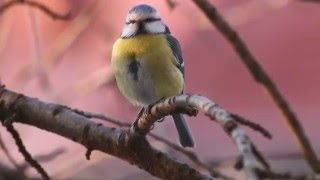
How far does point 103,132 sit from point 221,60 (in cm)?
124

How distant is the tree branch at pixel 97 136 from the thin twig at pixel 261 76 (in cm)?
16

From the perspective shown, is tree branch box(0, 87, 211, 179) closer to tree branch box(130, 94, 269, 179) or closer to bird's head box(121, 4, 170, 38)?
tree branch box(130, 94, 269, 179)

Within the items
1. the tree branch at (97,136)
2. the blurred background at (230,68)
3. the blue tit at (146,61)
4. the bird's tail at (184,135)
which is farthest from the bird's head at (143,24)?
the blurred background at (230,68)

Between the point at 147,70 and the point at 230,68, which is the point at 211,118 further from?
the point at 230,68

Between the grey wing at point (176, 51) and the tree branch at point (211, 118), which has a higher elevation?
Answer: the grey wing at point (176, 51)

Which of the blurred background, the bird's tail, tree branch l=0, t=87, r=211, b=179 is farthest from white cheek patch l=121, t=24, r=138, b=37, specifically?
the blurred background

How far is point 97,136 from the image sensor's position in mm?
743

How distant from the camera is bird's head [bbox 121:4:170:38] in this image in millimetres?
1023

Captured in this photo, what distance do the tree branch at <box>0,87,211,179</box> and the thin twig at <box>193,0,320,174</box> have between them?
0.16 m

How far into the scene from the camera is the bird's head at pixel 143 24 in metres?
1.02

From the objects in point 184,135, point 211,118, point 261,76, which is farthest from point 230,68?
point 211,118

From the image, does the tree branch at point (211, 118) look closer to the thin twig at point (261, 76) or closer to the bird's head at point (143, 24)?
the thin twig at point (261, 76)

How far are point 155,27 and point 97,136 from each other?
34 centimetres

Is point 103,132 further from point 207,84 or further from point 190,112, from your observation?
point 207,84
